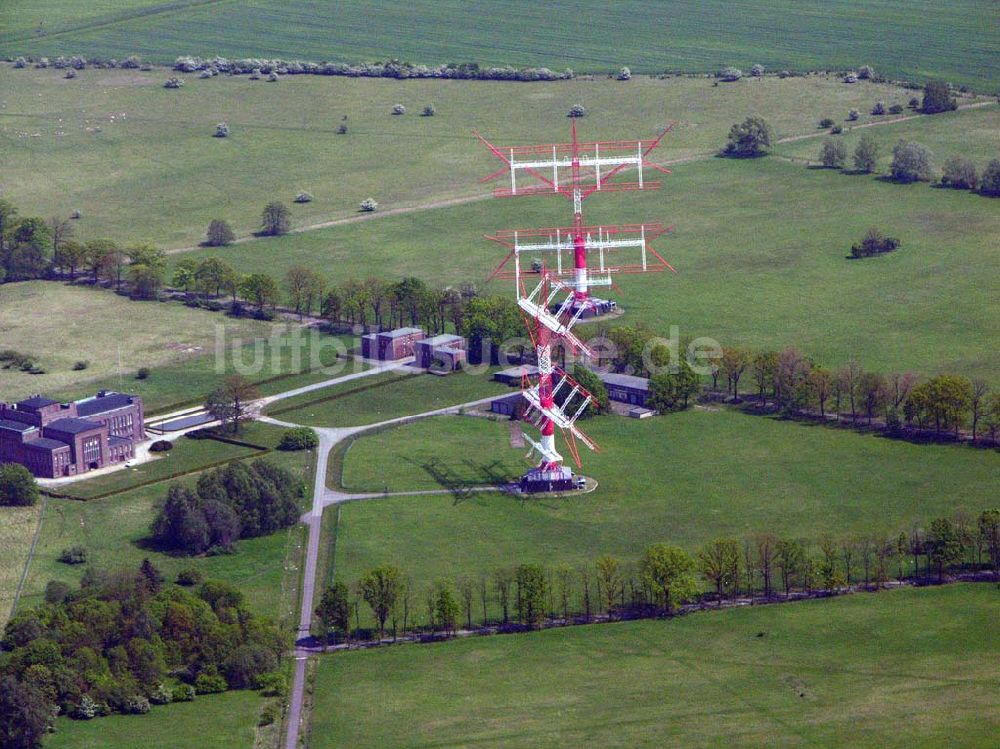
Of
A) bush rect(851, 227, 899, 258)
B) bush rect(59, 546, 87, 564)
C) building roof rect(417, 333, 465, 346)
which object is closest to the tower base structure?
bush rect(59, 546, 87, 564)

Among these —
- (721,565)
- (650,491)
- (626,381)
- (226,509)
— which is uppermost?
(626,381)

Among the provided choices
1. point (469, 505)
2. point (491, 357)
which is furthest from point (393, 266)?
point (469, 505)

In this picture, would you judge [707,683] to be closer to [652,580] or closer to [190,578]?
[652,580]

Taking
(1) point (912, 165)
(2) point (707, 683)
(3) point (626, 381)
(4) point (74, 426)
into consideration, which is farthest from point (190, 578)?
(1) point (912, 165)

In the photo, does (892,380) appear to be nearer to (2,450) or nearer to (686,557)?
(686,557)

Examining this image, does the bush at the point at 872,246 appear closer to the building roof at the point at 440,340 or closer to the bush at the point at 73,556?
the building roof at the point at 440,340

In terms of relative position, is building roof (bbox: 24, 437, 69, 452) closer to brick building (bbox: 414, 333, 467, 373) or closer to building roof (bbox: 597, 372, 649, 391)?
brick building (bbox: 414, 333, 467, 373)
